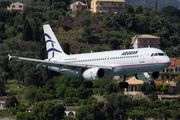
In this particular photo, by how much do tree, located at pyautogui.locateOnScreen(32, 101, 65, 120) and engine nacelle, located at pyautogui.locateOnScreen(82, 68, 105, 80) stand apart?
7945 cm

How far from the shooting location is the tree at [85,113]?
135625 mm

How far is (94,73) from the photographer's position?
5306cm

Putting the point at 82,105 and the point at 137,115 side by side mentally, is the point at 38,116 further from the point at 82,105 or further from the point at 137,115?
the point at 137,115

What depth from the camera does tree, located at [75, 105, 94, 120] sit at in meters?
136

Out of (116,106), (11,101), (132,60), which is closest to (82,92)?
(116,106)

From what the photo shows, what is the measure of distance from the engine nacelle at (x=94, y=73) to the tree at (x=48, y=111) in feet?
261

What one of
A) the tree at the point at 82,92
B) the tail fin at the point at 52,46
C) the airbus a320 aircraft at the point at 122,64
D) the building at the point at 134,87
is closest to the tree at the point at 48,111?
the tree at the point at 82,92

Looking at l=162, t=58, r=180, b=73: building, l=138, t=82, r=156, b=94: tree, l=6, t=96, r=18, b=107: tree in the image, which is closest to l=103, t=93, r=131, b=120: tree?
l=138, t=82, r=156, b=94: tree

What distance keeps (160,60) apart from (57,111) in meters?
87.7

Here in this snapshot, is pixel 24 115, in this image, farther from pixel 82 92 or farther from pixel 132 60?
pixel 132 60

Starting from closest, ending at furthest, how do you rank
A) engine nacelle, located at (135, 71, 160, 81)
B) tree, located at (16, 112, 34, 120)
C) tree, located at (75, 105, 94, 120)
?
engine nacelle, located at (135, 71, 160, 81), tree, located at (16, 112, 34, 120), tree, located at (75, 105, 94, 120)

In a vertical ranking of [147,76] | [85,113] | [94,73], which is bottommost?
[85,113]

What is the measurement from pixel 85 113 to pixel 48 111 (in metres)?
14.3

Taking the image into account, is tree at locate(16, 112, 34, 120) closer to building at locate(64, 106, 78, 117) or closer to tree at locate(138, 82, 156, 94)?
building at locate(64, 106, 78, 117)
